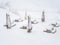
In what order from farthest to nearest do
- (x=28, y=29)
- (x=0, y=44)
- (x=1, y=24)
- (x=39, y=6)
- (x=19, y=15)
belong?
1. (x=39, y=6)
2. (x=19, y=15)
3. (x=1, y=24)
4. (x=28, y=29)
5. (x=0, y=44)

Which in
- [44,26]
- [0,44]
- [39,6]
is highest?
[39,6]

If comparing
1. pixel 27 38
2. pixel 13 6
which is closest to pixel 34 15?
pixel 13 6

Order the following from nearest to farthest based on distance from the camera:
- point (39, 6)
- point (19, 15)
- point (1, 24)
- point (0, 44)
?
point (0, 44) → point (1, 24) → point (19, 15) → point (39, 6)

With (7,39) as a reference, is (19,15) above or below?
above

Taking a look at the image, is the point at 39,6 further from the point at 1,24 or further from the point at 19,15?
the point at 1,24

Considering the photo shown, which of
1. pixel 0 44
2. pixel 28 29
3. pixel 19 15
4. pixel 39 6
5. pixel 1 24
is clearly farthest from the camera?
pixel 39 6

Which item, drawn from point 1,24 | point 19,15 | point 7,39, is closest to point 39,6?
point 19,15

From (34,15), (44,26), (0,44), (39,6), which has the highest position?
(39,6)

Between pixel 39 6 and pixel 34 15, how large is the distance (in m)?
0.16

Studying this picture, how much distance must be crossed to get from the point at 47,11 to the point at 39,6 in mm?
119

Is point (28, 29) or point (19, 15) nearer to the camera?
point (28, 29)

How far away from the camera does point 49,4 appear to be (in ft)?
4.19

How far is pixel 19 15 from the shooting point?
116 centimetres

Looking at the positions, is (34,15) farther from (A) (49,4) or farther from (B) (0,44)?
(B) (0,44)
